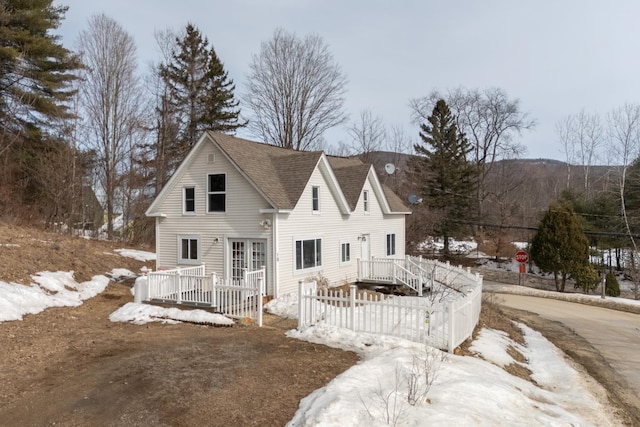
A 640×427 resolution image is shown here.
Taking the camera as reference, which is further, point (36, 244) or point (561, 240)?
point (561, 240)

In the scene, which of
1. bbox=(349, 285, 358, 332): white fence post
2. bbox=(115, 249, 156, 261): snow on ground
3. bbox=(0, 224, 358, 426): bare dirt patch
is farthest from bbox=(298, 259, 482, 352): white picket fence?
bbox=(115, 249, 156, 261): snow on ground

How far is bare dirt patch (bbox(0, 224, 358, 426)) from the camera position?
5293mm

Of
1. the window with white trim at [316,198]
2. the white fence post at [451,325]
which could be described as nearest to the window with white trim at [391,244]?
the window with white trim at [316,198]

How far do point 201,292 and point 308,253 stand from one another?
470 cm

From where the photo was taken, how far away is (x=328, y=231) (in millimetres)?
17016

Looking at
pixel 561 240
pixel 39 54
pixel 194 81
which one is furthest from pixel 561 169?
pixel 39 54

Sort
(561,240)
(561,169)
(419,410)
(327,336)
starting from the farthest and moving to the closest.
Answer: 1. (561,169)
2. (561,240)
3. (327,336)
4. (419,410)

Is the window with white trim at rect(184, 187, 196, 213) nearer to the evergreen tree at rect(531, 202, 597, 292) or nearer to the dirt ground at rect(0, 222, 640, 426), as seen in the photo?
the dirt ground at rect(0, 222, 640, 426)

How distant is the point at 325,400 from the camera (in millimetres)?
5359

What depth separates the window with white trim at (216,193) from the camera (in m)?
15.1

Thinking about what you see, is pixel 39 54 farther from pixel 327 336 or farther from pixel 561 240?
pixel 561 240

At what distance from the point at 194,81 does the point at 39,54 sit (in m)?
11.8

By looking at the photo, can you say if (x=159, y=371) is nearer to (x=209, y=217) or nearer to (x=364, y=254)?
(x=209, y=217)

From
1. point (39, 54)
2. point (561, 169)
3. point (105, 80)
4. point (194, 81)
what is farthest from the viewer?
point (561, 169)
